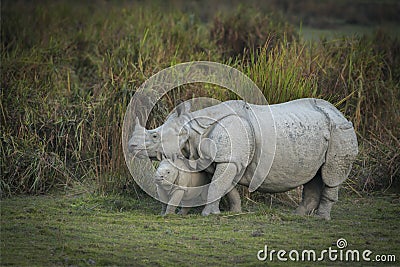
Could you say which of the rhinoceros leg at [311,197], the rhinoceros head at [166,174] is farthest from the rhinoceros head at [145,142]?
the rhinoceros leg at [311,197]

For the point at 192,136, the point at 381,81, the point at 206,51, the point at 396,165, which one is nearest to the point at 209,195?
the point at 192,136

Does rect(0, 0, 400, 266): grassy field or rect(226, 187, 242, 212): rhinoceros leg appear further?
rect(226, 187, 242, 212): rhinoceros leg

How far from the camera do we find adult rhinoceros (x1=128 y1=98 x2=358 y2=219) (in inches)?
241

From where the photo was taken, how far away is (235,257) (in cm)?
526

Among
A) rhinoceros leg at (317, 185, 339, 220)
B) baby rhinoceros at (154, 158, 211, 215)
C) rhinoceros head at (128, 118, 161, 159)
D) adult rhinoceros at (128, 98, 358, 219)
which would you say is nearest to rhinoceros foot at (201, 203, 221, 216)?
adult rhinoceros at (128, 98, 358, 219)

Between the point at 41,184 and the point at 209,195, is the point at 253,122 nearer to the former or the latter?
the point at 209,195

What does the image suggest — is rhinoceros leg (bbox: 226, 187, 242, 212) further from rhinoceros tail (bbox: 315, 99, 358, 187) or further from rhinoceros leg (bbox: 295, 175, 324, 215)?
rhinoceros tail (bbox: 315, 99, 358, 187)

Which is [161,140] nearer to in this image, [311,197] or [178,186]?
[178,186]

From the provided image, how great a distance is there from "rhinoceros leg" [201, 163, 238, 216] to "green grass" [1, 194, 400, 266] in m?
0.16

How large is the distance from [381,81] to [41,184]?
4501 mm

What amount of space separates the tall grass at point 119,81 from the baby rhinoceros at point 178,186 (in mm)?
946

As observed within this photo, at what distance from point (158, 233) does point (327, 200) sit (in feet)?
5.19

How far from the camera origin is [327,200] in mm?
6473

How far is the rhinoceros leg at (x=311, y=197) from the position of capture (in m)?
6.61
